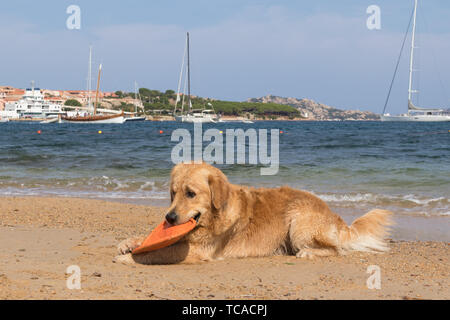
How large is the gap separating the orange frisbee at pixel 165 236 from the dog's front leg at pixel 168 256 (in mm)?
73

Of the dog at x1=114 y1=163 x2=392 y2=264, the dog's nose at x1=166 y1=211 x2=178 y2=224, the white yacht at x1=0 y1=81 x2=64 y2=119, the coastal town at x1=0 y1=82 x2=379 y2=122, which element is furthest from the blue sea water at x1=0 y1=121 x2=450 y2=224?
the white yacht at x1=0 y1=81 x2=64 y2=119

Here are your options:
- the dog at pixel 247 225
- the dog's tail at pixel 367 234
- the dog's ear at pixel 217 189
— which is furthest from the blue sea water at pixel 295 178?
the dog's ear at pixel 217 189

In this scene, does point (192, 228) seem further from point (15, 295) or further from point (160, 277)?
point (15, 295)

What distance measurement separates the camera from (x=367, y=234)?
6250mm

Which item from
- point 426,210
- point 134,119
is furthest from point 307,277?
point 134,119

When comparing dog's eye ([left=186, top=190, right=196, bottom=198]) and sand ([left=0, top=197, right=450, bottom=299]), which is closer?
sand ([left=0, top=197, right=450, bottom=299])

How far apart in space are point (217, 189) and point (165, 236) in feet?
2.52

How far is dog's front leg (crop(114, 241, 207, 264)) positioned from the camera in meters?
5.44

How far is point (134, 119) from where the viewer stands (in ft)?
324

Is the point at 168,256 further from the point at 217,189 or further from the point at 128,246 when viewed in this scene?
the point at 217,189
